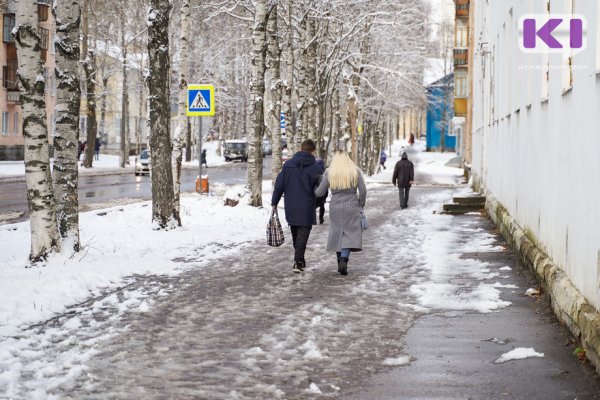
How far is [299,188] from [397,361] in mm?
5780

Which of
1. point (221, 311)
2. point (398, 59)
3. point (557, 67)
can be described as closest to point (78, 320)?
point (221, 311)

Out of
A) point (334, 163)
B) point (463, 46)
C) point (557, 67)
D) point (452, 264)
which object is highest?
point (463, 46)

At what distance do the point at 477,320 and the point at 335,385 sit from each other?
311 centimetres

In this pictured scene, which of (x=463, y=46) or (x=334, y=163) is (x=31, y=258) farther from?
(x=463, y=46)

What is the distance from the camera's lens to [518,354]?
26.3ft

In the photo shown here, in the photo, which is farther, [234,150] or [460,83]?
[234,150]

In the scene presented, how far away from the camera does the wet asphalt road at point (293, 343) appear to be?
685cm

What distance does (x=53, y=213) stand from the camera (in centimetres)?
1265

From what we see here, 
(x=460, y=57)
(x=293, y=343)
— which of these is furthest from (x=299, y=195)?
(x=460, y=57)

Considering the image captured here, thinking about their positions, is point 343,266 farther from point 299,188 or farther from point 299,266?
point 299,188

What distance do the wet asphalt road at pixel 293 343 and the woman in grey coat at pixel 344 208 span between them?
1.24 feet

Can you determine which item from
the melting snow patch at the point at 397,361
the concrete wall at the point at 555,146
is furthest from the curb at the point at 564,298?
the melting snow patch at the point at 397,361

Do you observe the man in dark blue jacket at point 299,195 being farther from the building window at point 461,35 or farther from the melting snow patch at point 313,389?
the building window at point 461,35

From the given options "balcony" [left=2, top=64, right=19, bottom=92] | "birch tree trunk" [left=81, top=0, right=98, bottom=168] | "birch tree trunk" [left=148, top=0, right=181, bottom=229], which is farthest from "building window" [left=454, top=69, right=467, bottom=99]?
"birch tree trunk" [left=148, top=0, right=181, bottom=229]
